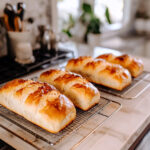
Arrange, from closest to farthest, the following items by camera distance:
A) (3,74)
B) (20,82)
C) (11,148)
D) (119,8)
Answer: (11,148), (20,82), (3,74), (119,8)

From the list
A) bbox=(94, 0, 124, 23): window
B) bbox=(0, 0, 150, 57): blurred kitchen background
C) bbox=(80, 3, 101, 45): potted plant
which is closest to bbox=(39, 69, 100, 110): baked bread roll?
bbox=(0, 0, 150, 57): blurred kitchen background

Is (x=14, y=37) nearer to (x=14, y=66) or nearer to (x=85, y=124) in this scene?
(x=14, y=66)

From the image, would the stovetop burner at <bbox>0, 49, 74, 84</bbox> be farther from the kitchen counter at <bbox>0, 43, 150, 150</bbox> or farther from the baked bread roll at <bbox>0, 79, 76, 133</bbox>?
the kitchen counter at <bbox>0, 43, 150, 150</bbox>

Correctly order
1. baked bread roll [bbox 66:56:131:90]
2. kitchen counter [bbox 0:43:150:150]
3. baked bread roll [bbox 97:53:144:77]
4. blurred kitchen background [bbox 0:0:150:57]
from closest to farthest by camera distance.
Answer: kitchen counter [bbox 0:43:150:150]
baked bread roll [bbox 66:56:131:90]
baked bread roll [bbox 97:53:144:77]
blurred kitchen background [bbox 0:0:150:57]

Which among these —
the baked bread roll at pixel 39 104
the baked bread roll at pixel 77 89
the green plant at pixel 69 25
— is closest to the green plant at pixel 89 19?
the green plant at pixel 69 25

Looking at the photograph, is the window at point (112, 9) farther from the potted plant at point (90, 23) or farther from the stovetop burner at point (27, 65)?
the stovetop burner at point (27, 65)

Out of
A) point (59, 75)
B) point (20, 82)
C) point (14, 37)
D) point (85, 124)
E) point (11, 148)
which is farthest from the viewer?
point (14, 37)

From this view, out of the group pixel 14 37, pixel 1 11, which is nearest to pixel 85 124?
pixel 14 37
